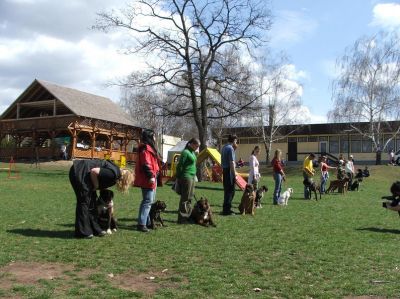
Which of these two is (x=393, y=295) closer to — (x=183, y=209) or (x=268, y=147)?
(x=183, y=209)

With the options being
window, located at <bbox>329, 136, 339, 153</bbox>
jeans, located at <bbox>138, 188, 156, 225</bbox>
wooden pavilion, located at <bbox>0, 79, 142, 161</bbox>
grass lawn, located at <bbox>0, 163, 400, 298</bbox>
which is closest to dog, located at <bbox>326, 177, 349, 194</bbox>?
grass lawn, located at <bbox>0, 163, 400, 298</bbox>

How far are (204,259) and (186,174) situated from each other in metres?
3.48

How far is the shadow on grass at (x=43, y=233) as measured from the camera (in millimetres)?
8398

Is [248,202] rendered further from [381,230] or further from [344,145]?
[344,145]

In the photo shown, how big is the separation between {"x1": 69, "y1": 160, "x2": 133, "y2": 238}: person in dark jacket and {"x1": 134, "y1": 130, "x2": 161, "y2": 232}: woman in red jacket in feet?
1.83

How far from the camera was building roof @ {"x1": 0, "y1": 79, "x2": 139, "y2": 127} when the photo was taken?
132 feet

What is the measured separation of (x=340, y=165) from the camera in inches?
858

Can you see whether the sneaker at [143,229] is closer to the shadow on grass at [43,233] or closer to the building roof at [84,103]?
the shadow on grass at [43,233]

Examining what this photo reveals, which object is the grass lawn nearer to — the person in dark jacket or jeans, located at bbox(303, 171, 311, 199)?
the person in dark jacket

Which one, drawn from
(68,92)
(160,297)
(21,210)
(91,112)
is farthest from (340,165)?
(68,92)

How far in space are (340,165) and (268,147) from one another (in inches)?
1111

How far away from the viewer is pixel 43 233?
865 centimetres

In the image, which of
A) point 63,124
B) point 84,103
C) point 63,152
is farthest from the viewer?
point 84,103

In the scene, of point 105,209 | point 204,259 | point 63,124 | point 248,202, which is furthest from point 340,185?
point 63,124
